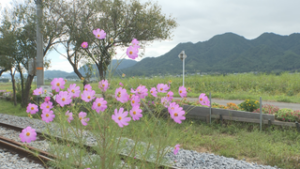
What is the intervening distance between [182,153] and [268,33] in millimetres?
137412

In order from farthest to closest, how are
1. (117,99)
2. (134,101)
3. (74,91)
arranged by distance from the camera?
(74,91) → (134,101) → (117,99)

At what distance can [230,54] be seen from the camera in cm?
10588

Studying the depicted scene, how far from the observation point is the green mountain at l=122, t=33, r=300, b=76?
70312 mm

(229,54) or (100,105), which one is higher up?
(229,54)

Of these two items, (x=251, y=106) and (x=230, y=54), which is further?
(x=230, y=54)

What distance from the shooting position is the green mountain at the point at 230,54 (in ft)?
231

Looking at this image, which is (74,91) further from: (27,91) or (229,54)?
(229,54)

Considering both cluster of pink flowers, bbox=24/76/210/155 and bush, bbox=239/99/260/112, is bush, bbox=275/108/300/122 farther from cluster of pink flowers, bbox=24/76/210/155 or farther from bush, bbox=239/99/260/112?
cluster of pink flowers, bbox=24/76/210/155

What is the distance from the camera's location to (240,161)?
450cm

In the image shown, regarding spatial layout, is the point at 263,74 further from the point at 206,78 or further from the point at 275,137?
the point at 275,137

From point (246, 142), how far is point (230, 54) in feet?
352

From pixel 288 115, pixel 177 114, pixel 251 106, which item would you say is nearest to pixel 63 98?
pixel 177 114

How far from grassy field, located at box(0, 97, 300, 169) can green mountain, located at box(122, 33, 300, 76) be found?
181 ft

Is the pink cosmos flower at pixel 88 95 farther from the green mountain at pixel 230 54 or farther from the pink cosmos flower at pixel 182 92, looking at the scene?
the green mountain at pixel 230 54
